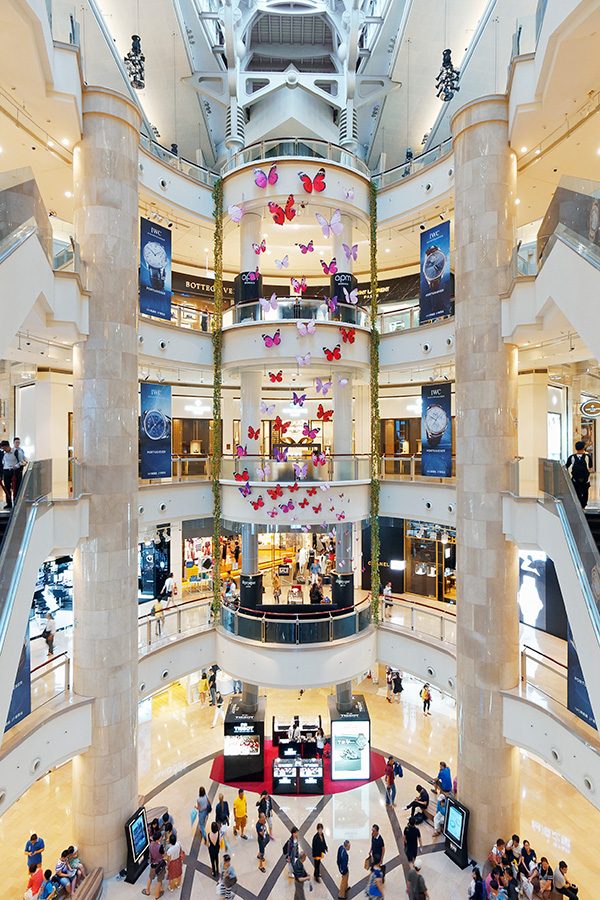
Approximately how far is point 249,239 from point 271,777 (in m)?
12.6

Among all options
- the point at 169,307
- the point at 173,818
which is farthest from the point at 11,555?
the point at 173,818

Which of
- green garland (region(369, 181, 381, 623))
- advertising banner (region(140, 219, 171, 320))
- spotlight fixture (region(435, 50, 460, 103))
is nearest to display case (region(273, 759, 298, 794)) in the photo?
green garland (region(369, 181, 381, 623))

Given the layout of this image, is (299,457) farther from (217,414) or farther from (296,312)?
(296,312)

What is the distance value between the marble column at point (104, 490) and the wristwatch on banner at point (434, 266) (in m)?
6.11

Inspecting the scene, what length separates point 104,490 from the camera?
892cm

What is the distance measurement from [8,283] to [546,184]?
403 inches

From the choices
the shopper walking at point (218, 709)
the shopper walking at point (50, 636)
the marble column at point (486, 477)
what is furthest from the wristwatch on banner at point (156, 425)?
the shopper walking at point (218, 709)

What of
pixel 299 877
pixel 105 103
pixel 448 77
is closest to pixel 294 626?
pixel 299 877

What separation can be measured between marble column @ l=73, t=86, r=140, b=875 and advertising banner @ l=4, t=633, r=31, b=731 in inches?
52.5

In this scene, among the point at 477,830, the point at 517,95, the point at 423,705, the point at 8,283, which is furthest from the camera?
the point at 423,705

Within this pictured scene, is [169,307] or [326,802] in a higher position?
[169,307]

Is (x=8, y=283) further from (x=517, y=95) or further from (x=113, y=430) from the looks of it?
(x=517, y=95)

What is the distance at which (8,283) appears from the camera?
5.43 metres

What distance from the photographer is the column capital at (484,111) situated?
8984 mm
